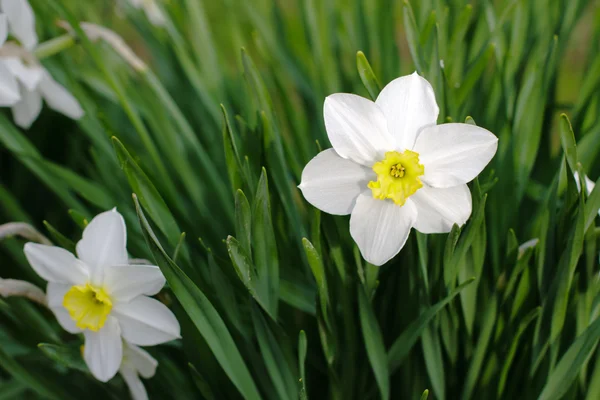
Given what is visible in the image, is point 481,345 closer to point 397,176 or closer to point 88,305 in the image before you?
point 397,176

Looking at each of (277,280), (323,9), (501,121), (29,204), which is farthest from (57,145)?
(501,121)

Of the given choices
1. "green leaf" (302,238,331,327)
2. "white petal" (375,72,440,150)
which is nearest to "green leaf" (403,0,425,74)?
"white petal" (375,72,440,150)

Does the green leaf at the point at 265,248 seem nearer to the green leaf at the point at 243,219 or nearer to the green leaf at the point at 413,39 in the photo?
the green leaf at the point at 243,219

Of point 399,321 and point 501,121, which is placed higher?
point 501,121

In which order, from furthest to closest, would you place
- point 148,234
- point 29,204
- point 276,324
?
point 29,204, point 276,324, point 148,234

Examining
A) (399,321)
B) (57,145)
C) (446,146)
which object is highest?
(446,146)

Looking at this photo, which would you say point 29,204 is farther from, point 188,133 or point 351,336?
point 351,336

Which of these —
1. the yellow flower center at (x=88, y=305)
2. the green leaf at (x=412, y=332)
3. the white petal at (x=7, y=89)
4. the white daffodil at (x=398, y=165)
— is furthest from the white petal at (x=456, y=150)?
the white petal at (x=7, y=89)
